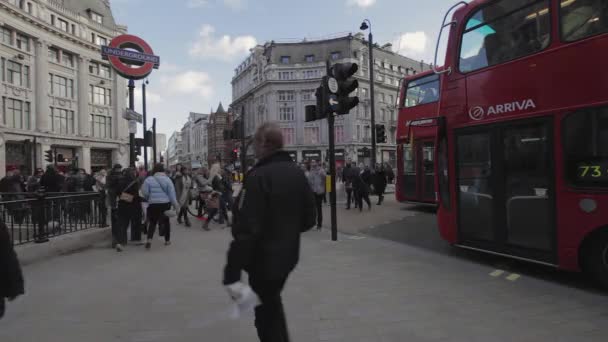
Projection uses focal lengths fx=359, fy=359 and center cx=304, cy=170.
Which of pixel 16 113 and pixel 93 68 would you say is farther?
pixel 93 68

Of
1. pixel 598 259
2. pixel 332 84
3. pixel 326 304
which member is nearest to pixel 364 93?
pixel 332 84

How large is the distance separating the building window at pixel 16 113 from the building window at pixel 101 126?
786 cm

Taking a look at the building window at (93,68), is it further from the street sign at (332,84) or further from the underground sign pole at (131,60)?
the street sign at (332,84)

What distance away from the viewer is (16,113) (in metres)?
34.2

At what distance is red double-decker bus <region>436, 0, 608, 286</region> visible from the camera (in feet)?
14.0

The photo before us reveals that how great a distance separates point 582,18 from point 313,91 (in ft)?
176

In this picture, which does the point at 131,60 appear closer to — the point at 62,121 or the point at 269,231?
the point at 269,231

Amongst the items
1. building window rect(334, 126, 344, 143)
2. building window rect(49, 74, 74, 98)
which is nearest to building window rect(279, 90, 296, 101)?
building window rect(334, 126, 344, 143)

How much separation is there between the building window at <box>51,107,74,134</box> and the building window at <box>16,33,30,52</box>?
616cm

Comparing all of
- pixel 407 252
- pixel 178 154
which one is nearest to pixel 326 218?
pixel 407 252

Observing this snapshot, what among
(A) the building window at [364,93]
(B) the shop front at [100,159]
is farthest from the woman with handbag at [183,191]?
(A) the building window at [364,93]

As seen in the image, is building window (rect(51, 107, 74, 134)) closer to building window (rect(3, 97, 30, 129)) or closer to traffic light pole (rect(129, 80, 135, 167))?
building window (rect(3, 97, 30, 129))

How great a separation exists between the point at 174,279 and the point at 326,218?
22.9 ft

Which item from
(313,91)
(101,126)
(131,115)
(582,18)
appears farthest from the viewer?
(313,91)
